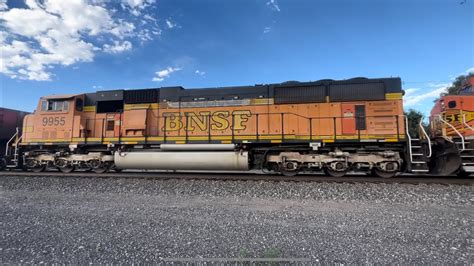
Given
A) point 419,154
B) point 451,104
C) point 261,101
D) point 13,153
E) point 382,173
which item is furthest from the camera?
point 13,153

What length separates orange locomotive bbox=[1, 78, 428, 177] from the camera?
25.3 feet

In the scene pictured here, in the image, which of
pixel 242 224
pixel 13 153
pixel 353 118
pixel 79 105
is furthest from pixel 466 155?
pixel 13 153

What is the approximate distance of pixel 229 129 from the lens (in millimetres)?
8680

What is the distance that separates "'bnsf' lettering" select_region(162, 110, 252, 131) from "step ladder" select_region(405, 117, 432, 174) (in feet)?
15.0

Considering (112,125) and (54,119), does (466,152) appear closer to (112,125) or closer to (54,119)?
(112,125)

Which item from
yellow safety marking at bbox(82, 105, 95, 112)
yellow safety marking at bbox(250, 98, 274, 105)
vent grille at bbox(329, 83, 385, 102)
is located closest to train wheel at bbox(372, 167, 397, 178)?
vent grille at bbox(329, 83, 385, 102)

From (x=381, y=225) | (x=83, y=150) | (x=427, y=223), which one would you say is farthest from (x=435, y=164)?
(x=83, y=150)

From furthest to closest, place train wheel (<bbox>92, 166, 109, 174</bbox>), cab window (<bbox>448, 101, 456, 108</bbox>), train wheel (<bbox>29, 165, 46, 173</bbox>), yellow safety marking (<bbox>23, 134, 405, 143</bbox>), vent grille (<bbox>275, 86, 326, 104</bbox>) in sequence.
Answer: train wheel (<bbox>29, 165, 46, 173</bbox>)
train wheel (<bbox>92, 166, 109, 174</bbox>)
vent grille (<bbox>275, 86, 326, 104</bbox>)
cab window (<bbox>448, 101, 456, 108</bbox>)
yellow safety marking (<bbox>23, 134, 405, 143</bbox>)

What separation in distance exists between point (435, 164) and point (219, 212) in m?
6.67

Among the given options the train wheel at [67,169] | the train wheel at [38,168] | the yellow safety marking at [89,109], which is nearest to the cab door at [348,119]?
the yellow safety marking at [89,109]

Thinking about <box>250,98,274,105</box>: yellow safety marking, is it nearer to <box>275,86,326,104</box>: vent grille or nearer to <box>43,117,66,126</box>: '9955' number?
<box>275,86,326,104</box>: vent grille

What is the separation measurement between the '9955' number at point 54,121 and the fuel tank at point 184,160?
263 cm

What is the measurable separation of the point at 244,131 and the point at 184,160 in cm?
209

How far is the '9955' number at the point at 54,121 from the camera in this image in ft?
31.7
